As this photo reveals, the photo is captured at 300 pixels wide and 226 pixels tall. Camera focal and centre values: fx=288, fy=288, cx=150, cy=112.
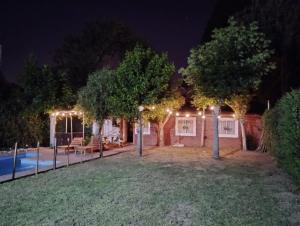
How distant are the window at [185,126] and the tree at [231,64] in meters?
5.80

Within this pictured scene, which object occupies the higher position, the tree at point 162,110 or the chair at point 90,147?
the tree at point 162,110

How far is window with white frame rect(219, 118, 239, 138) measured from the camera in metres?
19.6

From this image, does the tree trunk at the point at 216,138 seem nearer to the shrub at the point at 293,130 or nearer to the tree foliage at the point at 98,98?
the tree foliage at the point at 98,98

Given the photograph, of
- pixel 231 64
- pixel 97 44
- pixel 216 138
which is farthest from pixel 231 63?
pixel 97 44

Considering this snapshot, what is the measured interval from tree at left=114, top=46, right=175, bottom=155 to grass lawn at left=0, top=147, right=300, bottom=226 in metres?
4.60

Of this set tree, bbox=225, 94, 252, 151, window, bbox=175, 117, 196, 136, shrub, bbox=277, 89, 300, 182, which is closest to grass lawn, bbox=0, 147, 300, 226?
shrub, bbox=277, 89, 300, 182

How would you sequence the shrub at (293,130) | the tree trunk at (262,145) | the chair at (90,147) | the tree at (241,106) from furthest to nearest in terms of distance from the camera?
1. the tree trunk at (262,145)
2. the tree at (241,106)
3. the chair at (90,147)
4. the shrub at (293,130)

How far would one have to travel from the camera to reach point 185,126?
21109 mm

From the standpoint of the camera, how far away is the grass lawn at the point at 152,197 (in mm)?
5539

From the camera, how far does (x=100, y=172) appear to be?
415 inches

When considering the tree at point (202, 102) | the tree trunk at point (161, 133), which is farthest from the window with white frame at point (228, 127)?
the tree trunk at point (161, 133)

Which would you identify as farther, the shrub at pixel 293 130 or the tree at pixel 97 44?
the tree at pixel 97 44

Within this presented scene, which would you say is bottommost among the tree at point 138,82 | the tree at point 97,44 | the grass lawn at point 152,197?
the grass lawn at point 152,197

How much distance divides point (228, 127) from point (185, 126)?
3088 millimetres
